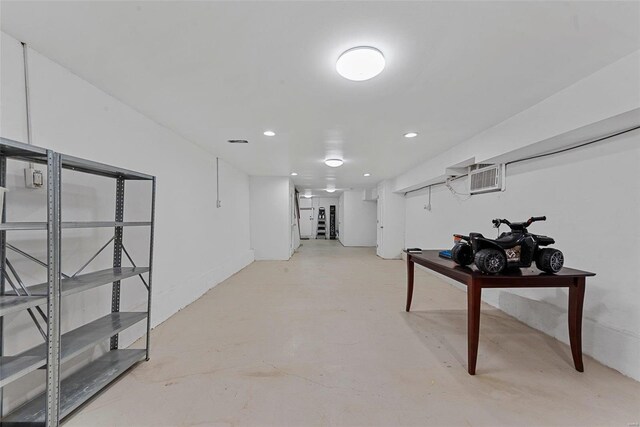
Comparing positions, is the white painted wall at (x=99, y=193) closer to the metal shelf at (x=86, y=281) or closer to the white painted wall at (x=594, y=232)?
the metal shelf at (x=86, y=281)

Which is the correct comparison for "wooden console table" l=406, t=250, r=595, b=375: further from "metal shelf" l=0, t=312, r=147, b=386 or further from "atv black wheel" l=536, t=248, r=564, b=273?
"metal shelf" l=0, t=312, r=147, b=386

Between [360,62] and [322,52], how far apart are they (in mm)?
242

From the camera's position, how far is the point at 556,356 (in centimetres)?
205

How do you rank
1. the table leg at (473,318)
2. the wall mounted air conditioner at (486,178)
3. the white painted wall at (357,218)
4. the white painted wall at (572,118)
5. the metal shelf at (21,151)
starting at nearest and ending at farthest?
the metal shelf at (21,151) < the white painted wall at (572,118) < the table leg at (473,318) < the wall mounted air conditioner at (486,178) < the white painted wall at (357,218)

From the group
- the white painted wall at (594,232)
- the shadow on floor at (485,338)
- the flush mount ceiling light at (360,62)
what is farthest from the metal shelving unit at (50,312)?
the white painted wall at (594,232)

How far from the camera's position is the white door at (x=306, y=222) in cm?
1348

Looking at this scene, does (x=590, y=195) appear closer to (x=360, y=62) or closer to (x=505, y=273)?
(x=505, y=273)

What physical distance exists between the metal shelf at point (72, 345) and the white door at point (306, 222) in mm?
11502

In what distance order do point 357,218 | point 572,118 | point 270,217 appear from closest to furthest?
point 572,118 < point 270,217 < point 357,218

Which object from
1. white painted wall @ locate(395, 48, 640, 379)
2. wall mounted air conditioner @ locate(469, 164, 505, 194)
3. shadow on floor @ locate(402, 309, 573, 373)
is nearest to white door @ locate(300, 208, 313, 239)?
wall mounted air conditioner @ locate(469, 164, 505, 194)

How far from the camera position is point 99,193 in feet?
6.50

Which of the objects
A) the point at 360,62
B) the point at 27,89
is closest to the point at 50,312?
the point at 27,89

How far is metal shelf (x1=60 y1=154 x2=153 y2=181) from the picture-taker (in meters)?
1.39

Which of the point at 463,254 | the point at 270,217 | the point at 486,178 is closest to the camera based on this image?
the point at 463,254
